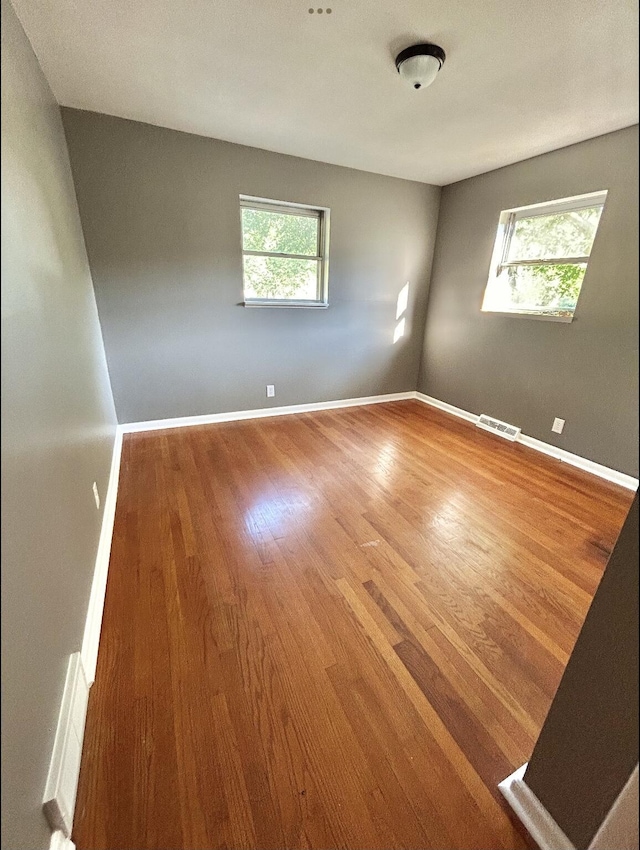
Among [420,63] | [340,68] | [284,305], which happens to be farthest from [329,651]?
[284,305]

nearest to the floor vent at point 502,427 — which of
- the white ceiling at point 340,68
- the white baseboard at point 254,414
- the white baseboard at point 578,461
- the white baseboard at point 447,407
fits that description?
the white baseboard at point 578,461

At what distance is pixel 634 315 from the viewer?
1.57 feet

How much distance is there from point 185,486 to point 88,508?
807 mm

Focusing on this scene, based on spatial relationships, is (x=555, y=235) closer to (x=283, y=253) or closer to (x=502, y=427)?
(x=502, y=427)

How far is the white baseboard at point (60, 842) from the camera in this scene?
29.9 inches

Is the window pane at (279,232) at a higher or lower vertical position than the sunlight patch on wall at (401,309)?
higher

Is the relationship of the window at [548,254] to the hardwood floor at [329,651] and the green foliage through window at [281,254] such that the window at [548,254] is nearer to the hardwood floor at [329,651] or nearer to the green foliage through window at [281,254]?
the hardwood floor at [329,651]

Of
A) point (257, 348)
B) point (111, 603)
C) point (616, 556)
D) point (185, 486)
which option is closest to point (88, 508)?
point (111, 603)

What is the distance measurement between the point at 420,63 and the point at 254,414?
2.72 meters

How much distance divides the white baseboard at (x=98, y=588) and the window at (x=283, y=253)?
78.0 inches

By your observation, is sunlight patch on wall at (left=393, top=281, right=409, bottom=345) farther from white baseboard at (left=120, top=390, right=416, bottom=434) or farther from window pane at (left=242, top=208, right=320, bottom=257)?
window pane at (left=242, top=208, right=320, bottom=257)

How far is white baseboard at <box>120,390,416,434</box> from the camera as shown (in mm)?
3094

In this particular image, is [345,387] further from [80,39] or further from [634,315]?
[634,315]

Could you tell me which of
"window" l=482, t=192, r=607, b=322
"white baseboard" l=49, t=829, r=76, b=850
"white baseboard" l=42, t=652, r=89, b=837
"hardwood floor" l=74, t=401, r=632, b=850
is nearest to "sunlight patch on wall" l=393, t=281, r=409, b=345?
"hardwood floor" l=74, t=401, r=632, b=850
